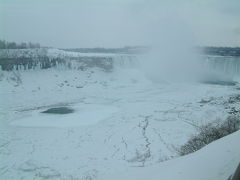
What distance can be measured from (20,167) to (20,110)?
11.7 m

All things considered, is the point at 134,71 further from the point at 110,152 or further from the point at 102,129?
the point at 110,152

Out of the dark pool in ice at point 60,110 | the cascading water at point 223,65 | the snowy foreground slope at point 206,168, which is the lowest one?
the dark pool in ice at point 60,110

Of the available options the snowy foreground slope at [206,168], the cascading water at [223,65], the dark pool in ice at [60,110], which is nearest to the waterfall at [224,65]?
the cascading water at [223,65]

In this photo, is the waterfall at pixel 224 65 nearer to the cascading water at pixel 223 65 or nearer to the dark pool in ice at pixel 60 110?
the cascading water at pixel 223 65

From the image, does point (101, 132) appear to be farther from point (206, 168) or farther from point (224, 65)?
point (224, 65)

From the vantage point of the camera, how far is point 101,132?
15.4 meters

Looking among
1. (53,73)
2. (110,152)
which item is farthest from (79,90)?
(110,152)

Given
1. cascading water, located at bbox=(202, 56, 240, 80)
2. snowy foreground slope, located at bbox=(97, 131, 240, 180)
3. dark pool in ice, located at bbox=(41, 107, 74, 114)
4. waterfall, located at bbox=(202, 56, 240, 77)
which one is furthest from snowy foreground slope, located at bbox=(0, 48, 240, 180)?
waterfall, located at bbox=(202, 56, 240, 77)

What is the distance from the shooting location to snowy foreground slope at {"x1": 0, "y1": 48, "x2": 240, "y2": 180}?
1031cm

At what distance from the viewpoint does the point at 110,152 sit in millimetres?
12477

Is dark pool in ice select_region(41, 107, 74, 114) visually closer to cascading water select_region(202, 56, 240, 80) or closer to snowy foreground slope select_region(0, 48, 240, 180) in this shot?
snowy foreground slope select_region(0, 48, 240, 180)

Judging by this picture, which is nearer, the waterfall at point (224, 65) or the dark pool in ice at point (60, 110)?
the dark pool in ice at point (60, 110)

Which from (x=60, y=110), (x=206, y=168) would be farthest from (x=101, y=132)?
(x=206, y=168)

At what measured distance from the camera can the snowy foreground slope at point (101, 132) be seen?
33.8 ft
